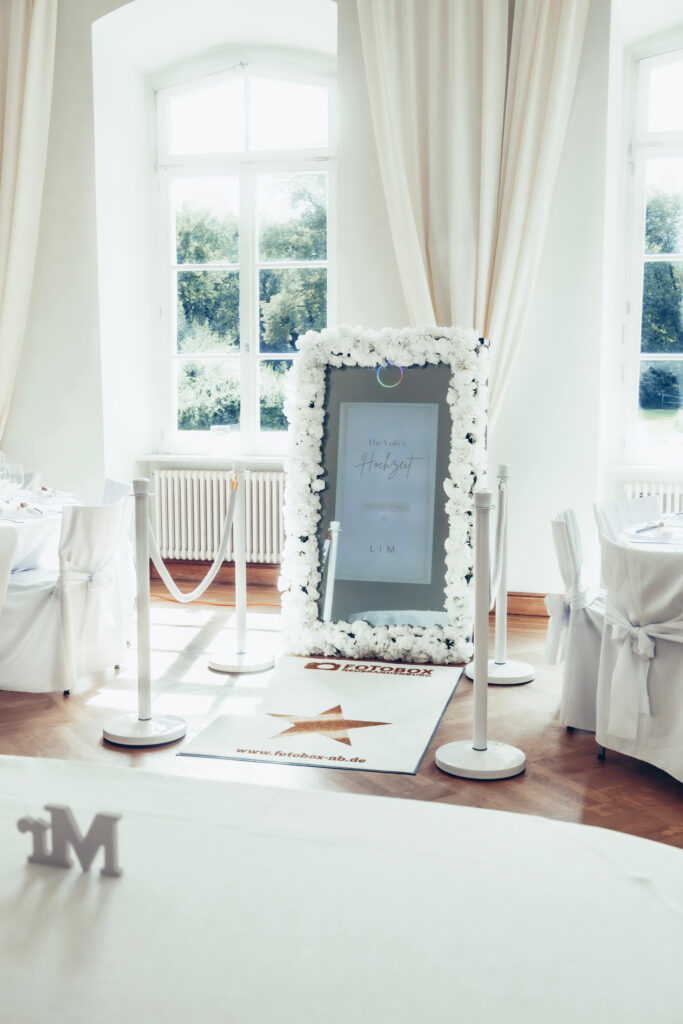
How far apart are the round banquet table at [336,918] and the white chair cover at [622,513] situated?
3.30 metres

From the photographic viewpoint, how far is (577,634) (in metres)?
3.68

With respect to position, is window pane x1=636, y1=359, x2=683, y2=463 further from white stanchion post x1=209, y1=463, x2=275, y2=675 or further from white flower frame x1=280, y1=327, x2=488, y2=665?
→ white stanchion post x1=209, y1=463, x2=275, y2=675

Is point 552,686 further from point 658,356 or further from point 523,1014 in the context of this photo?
point 523,1014

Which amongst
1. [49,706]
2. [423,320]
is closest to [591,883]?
[49,706]

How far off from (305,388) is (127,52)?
316cm

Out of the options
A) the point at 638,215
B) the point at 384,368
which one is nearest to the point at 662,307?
the point at 638,215

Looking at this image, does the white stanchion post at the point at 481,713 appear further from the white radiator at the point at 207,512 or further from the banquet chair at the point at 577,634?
the white radiator at the point at 207,512

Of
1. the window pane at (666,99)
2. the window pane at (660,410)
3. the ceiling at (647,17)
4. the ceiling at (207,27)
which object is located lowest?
the window pane at (660,410)

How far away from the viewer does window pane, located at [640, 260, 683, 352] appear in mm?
5840

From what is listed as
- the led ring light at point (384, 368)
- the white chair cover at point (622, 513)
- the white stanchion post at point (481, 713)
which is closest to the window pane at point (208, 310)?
the led ring light at point (384, 368)

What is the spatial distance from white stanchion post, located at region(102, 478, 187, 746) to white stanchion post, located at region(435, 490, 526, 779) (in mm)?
1062

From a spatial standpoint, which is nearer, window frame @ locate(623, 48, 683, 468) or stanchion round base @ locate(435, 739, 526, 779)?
stanchion round base @ locate(435, 739, 526, 779)

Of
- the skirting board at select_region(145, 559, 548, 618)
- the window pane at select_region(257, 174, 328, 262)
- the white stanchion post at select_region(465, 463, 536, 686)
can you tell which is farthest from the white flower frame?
the window pane at select_region(257, 174, 328, 262)

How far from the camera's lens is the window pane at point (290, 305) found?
21.4ft
